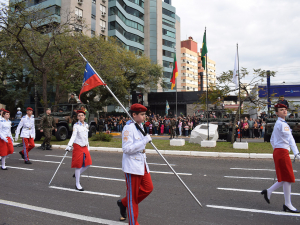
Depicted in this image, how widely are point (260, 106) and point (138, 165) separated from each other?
1100 centimetres

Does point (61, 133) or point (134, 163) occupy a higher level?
point (134, 163)

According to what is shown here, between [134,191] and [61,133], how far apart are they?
Answer: 43.6 feet

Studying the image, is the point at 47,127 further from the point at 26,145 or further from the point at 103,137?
the point at 26,145

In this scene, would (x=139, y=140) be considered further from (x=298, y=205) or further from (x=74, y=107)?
(x=74, y=107)

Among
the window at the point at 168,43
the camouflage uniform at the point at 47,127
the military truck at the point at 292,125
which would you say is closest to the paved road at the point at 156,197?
the camouflage uniform at the point at 47,127

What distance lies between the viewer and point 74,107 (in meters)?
16.9

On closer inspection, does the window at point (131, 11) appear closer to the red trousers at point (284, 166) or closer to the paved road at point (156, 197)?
the paved road at point (156, 197)

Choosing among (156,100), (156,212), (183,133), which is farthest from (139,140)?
(156,100)

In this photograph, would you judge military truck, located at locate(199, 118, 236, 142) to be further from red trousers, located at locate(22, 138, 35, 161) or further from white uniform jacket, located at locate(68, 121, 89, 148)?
white uniform jacket, located at locate(68, 121, 89, 148)

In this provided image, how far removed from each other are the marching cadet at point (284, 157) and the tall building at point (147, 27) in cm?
4082

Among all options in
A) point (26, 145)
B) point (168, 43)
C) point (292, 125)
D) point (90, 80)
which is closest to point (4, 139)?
point (26, 145)

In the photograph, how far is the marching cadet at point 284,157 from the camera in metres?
4.53

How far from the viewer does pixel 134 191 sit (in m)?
3.59

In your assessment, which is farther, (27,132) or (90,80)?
(27,132)
